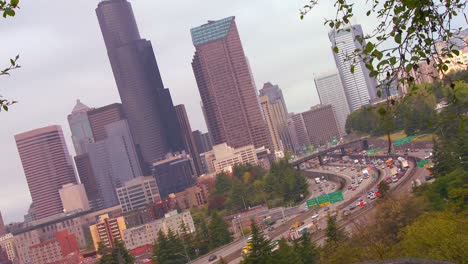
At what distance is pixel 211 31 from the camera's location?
129 m

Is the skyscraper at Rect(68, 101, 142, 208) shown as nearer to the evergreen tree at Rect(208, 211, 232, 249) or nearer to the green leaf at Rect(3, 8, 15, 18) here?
the evergreen tree at Rect(208, 211, 232, 249)

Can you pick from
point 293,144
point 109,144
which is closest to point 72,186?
point 109,144

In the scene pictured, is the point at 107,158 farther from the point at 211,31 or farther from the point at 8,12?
the point at 8,12

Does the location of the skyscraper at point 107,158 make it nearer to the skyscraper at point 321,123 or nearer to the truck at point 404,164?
the skyscraper at point 321,123

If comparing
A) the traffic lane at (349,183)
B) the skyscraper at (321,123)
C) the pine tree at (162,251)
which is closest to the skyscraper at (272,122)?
the skyscraper at (321,123)

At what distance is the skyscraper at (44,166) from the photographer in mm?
148500

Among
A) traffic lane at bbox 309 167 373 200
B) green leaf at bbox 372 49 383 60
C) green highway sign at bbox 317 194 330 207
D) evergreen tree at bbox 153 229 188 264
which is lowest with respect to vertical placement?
traffic lane at bbox 309 167 373 200

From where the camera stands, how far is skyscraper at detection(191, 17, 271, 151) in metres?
127

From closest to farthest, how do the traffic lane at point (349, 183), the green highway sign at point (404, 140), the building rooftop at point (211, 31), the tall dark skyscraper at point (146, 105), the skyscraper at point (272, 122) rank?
the traffic lane at point (349, 183)
the green highway sign at point (404, 140)
the building rooftop at point (211, 31)
the tall dark skyscraper at point (146, 105)
the skyscraper at point (272, 122)

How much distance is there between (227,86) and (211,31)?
10.9 m

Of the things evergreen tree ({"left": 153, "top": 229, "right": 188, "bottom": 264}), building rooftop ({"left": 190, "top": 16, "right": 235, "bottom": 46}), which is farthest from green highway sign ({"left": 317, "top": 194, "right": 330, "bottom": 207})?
building rooftop ({"left": 190, "top": 16, "right": 235, "bottom": 46})

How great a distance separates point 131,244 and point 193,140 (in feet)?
254

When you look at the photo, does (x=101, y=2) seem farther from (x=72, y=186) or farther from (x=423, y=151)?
(x=423, y=151)

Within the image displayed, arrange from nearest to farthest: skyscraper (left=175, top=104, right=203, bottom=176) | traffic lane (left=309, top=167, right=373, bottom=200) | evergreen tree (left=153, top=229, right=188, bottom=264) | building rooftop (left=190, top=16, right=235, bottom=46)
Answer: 1. evergreen tree (left=153, top=229, right=188, bottom=264)
2. traffic lane (left=309, top=167, right=373, bottom=200)
3. building rooftop (left=190, top=16, right=235, bottom=46)
4. skyscraper (left=175, top=104, right=203, bottom=176)
